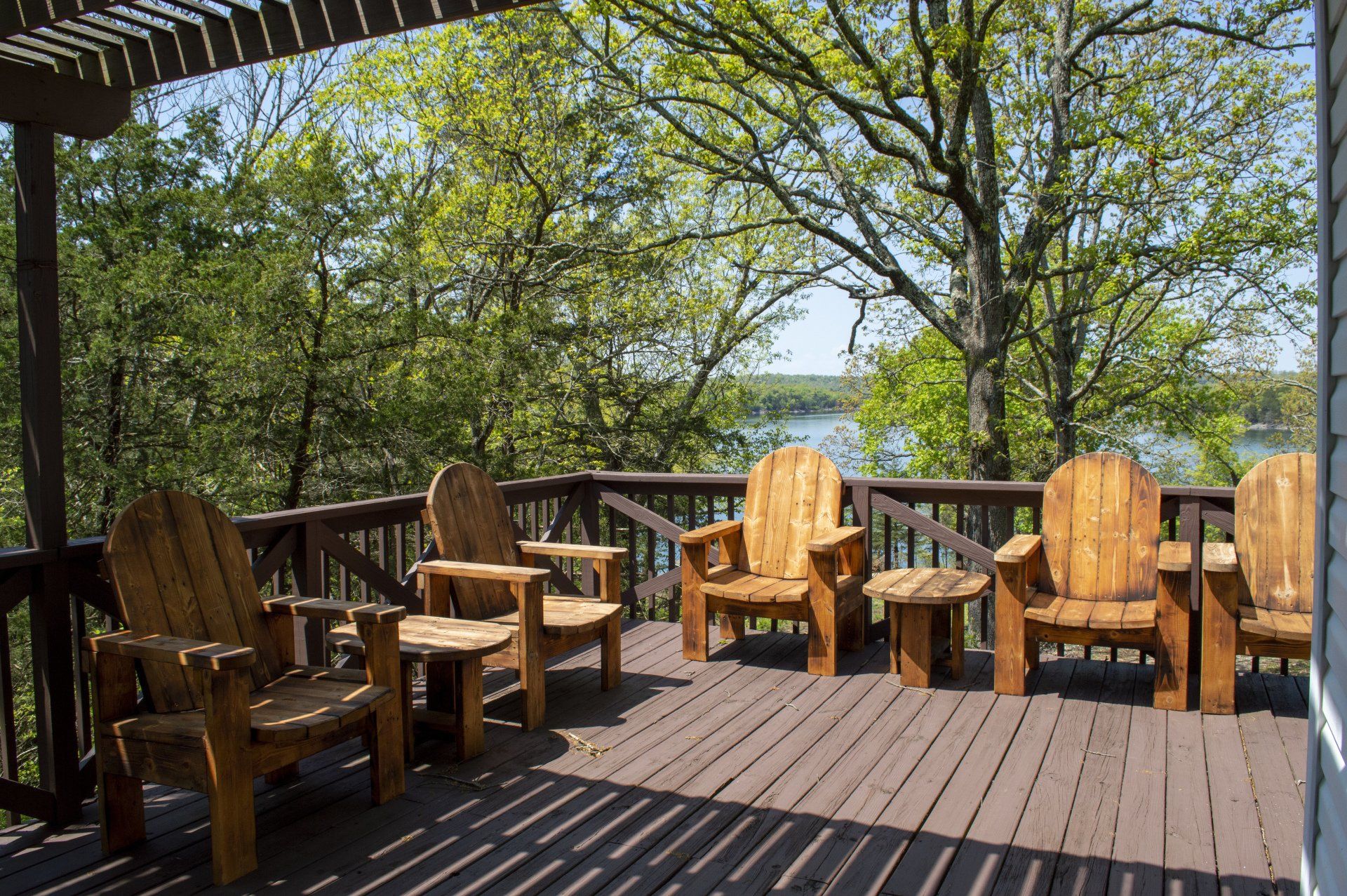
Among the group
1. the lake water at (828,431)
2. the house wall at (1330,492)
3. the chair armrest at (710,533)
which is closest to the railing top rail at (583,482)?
the chair armrest at (710,533)

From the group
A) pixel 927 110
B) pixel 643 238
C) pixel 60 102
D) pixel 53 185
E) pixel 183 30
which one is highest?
pixel 927 110

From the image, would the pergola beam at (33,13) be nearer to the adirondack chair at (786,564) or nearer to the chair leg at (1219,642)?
the adirondack chair at (786,564)

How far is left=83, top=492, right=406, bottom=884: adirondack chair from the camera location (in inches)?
94.0

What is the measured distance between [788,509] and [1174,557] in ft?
5.65

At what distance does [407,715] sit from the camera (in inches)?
126

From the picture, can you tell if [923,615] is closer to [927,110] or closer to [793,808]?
[793,808]

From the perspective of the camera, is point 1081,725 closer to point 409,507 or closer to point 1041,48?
point 409,507

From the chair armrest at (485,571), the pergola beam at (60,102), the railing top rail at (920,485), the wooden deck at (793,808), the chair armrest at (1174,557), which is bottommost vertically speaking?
the wooden deck at (793,808)

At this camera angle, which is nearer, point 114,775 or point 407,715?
point 114,775

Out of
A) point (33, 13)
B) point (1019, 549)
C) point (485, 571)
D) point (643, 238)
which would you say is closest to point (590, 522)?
point (485, 571)

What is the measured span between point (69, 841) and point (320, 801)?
2.23 ft

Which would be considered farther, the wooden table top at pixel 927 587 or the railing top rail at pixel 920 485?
the railing top rail at pixel 920 485

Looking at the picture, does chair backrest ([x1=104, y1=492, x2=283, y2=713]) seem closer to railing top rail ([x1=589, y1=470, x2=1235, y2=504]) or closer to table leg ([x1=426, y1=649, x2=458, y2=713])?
table leg ([x1=426, y1=649, x2=458, y2=713])

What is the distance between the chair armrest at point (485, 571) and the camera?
3.52 meters
